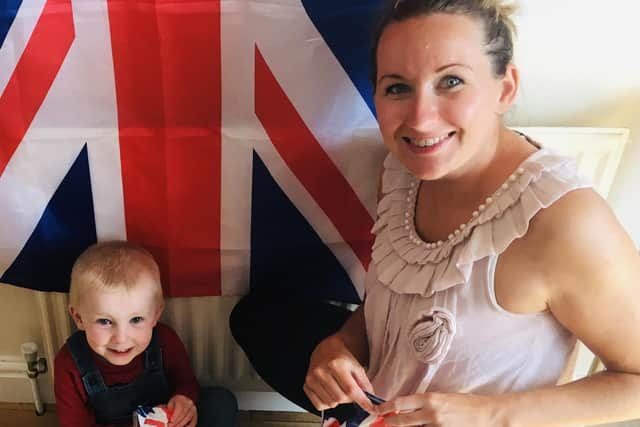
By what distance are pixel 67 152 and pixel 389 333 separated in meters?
0.56

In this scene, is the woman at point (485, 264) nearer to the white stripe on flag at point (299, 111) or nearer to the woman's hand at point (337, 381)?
the woman's hand at point (337, 381)

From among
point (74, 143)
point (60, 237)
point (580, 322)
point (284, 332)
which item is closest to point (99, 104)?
point (74, 143)

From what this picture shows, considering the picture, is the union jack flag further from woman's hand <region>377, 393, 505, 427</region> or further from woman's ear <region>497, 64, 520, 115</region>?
woman's hand <region>377, 393, 505, 427</region>

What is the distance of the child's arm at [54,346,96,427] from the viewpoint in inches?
45.6

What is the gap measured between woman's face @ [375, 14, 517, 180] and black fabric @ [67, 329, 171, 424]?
0.64m

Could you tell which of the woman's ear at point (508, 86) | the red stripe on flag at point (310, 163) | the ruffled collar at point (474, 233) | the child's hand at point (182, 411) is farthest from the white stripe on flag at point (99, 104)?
the woman's ear at point (508, 86)

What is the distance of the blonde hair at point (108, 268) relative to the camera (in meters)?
1.07

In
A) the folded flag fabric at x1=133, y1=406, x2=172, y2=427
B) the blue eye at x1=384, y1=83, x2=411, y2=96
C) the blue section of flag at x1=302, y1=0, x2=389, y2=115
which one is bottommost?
the folded flag fabric at x1=133, y1=406, x2=172, y2=427

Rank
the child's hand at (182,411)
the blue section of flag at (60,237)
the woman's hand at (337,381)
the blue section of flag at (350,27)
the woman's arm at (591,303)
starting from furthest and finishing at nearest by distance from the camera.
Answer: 1. the child's hand at (182,411)
2. the blue section of flag at (60,237)
3. the blue section of flag at (350,27)
4. the woman's hand at (337,381)
5. the woman's arm at (591,303)

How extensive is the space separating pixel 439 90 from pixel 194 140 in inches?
16.7

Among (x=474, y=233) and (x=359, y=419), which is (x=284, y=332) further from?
(x=474, y=233)

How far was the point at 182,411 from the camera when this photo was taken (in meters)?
1.18

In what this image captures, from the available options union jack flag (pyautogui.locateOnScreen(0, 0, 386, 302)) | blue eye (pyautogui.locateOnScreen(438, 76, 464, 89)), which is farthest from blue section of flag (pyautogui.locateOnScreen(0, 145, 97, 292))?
blue eye (pyautogui.locateOnScreen(438, 76, 464, 89))

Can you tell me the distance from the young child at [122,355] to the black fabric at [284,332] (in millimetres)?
141
